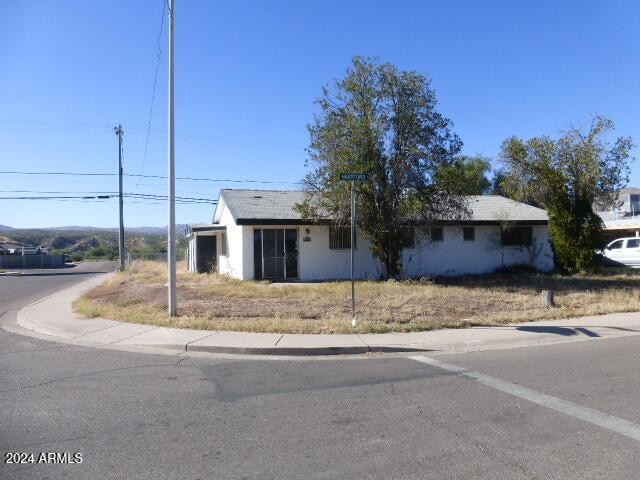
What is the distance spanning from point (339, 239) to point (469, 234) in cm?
616

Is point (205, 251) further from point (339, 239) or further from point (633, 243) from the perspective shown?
point (633, 243)

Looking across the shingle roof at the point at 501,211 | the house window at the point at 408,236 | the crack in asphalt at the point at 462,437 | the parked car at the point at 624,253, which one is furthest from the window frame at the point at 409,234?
the crack in asphalt at the point at 462,437

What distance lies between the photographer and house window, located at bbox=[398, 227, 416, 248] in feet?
59.7

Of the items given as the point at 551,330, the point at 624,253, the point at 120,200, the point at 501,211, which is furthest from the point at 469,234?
the point at 120,200

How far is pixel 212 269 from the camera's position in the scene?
26.4 metres

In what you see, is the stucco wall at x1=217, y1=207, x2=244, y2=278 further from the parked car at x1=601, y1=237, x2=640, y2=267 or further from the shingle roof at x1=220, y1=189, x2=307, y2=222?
the parked car at x1=601, y1=237, x2=640, y2=267

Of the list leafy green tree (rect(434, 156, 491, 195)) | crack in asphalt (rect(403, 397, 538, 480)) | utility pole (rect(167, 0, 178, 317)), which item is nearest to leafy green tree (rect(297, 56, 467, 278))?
leafy green tree (rect(434, 156, 491, 195))

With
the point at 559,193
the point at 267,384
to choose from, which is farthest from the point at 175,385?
the point at 559,193

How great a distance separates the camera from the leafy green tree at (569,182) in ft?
63.8

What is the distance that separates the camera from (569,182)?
Result: 1997cm

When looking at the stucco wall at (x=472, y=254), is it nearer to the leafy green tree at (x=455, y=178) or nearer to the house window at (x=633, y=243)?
the leafy green tree at (x=455, y=178)

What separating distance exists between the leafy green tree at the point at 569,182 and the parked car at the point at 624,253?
17.1 feet

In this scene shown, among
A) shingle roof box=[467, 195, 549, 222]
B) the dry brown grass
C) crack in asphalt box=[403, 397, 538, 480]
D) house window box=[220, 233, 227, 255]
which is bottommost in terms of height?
crack in asphalt box=[403, 397, 538, 480]

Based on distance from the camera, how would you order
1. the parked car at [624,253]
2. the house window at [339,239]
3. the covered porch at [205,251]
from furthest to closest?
1. the covered porch at [205,251]
2. the parked car at [624,253]
3. the house window at [339,239]
